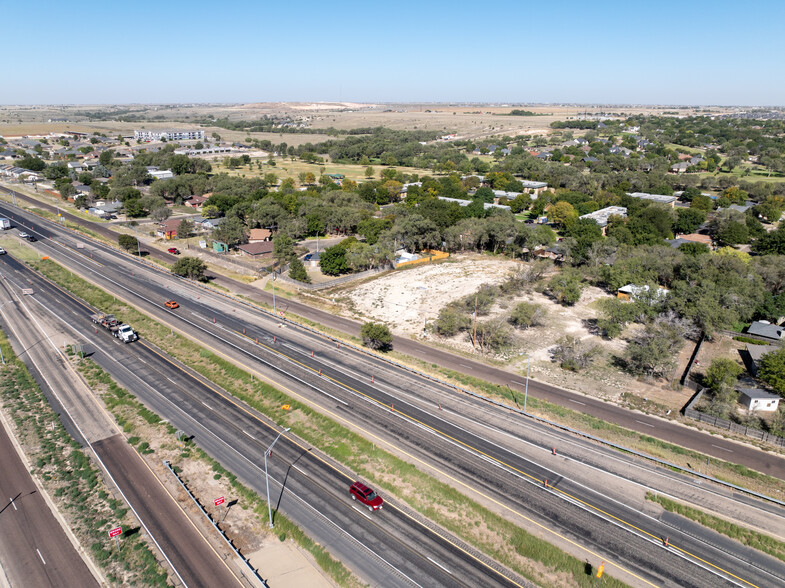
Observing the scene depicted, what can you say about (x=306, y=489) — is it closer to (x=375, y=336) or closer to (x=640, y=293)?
(x=375, y=336)

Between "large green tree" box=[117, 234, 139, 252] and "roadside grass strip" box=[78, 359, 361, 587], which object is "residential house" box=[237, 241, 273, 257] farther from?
"roadside grass strip" box=[78, 359, 361, 587]

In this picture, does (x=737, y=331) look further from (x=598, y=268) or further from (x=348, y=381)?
(x=348, y=381)

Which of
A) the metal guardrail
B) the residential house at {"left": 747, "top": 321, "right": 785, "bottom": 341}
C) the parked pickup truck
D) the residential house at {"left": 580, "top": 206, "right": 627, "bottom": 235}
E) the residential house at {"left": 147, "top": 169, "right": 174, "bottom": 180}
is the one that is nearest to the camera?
the metal guardrail

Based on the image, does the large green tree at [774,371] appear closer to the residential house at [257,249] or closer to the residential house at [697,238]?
the residential house at [697,238]

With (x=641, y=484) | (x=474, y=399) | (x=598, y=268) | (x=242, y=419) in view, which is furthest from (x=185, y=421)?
(x=598, y=268)

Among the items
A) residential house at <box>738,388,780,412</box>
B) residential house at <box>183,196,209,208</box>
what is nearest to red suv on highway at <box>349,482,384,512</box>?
residential house at <box>738,388,780,412</box>

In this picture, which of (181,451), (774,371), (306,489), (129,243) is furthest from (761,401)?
(129,243)

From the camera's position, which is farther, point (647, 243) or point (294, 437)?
point (647, 243)
